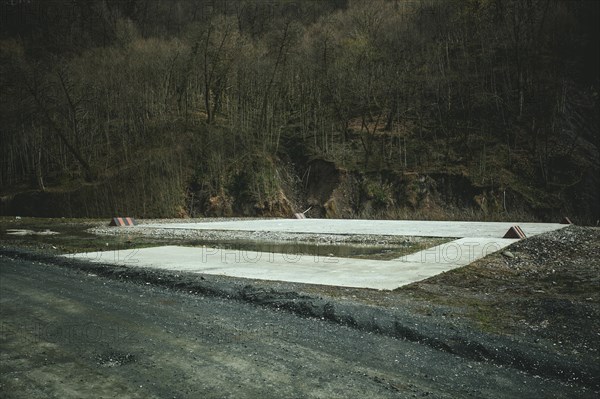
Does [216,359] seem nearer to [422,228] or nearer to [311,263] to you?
[311,263]

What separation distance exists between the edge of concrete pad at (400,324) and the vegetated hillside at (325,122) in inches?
859

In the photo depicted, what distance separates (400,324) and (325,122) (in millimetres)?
32201

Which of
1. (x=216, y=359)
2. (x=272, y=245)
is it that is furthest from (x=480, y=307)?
(x=272, y=245)

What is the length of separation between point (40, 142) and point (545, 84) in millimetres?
34658

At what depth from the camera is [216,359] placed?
376 cm

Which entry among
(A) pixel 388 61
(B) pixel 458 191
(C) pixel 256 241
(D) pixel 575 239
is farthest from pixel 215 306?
(A) pixel 388 61

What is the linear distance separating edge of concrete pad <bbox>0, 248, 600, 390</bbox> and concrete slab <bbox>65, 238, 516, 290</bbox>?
2.25 ft

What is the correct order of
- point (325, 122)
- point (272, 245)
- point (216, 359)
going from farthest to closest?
point (325, 122) < point (272, 245) < point (216, 359)

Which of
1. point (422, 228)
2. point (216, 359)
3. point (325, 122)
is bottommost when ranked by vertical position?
point (216, 359)

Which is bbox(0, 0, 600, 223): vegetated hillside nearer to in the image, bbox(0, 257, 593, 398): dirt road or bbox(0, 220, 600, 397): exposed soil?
bbox(0, 220, 600, 397): exposed soil

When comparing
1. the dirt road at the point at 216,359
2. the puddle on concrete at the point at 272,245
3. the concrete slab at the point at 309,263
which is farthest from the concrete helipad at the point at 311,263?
the dirt road at the point at 216,359

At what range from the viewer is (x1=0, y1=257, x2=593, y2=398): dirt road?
324 cm

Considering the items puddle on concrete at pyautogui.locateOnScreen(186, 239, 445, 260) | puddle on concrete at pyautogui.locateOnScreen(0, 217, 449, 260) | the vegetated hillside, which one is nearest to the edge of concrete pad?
puddle on concrete at pyautogui.locateOnScreen(186, 239, 445, 260)

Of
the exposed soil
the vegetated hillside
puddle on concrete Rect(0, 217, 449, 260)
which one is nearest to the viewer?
the exposed soil
